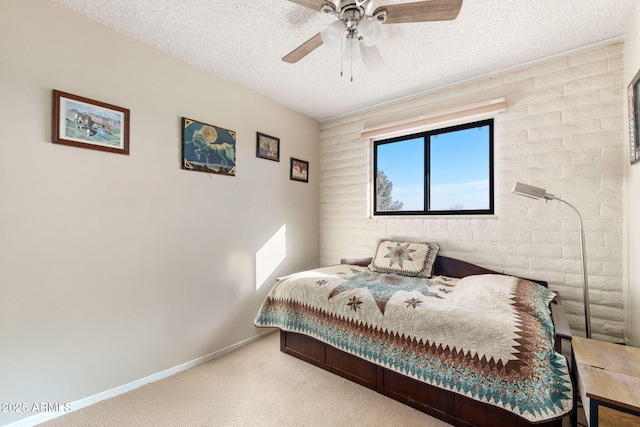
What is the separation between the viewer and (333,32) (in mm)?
1441

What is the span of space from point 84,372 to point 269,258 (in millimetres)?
1643

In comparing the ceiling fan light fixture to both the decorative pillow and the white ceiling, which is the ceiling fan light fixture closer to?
the white ceiling

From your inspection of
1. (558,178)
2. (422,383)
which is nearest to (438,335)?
(422,383)

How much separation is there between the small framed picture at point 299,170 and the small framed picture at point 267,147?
10.1 inches

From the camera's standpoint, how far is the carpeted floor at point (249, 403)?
169 centimetres

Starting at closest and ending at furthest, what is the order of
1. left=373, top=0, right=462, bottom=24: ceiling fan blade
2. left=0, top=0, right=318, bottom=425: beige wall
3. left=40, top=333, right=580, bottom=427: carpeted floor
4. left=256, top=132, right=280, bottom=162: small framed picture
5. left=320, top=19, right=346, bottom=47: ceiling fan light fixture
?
left=373, top=0, right=462, bottom=24: ceiling fan blade
left=320, top=19, right=346, bottom=47: ceiling fan light fixture
left=0, top=0, right=318, bottom=425: beige wall
left=40, top=333, right=580, bottom=427: carpeted floor
left=256, top=132, right=280, bottom=162: small framed picture

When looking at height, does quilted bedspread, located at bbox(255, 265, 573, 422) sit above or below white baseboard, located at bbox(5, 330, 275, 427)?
above

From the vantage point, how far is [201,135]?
94.4 inches

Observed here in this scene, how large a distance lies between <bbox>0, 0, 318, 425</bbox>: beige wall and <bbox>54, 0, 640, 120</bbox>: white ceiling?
26 cm

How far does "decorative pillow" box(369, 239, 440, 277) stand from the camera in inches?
101

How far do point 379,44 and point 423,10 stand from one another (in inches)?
28.9

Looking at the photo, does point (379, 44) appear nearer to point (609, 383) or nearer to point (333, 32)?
point (333, 32)

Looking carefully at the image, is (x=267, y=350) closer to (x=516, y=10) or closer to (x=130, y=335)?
(x=130, y=335)

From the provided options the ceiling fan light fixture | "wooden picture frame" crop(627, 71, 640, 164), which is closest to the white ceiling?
the ceiling fan light fixture
